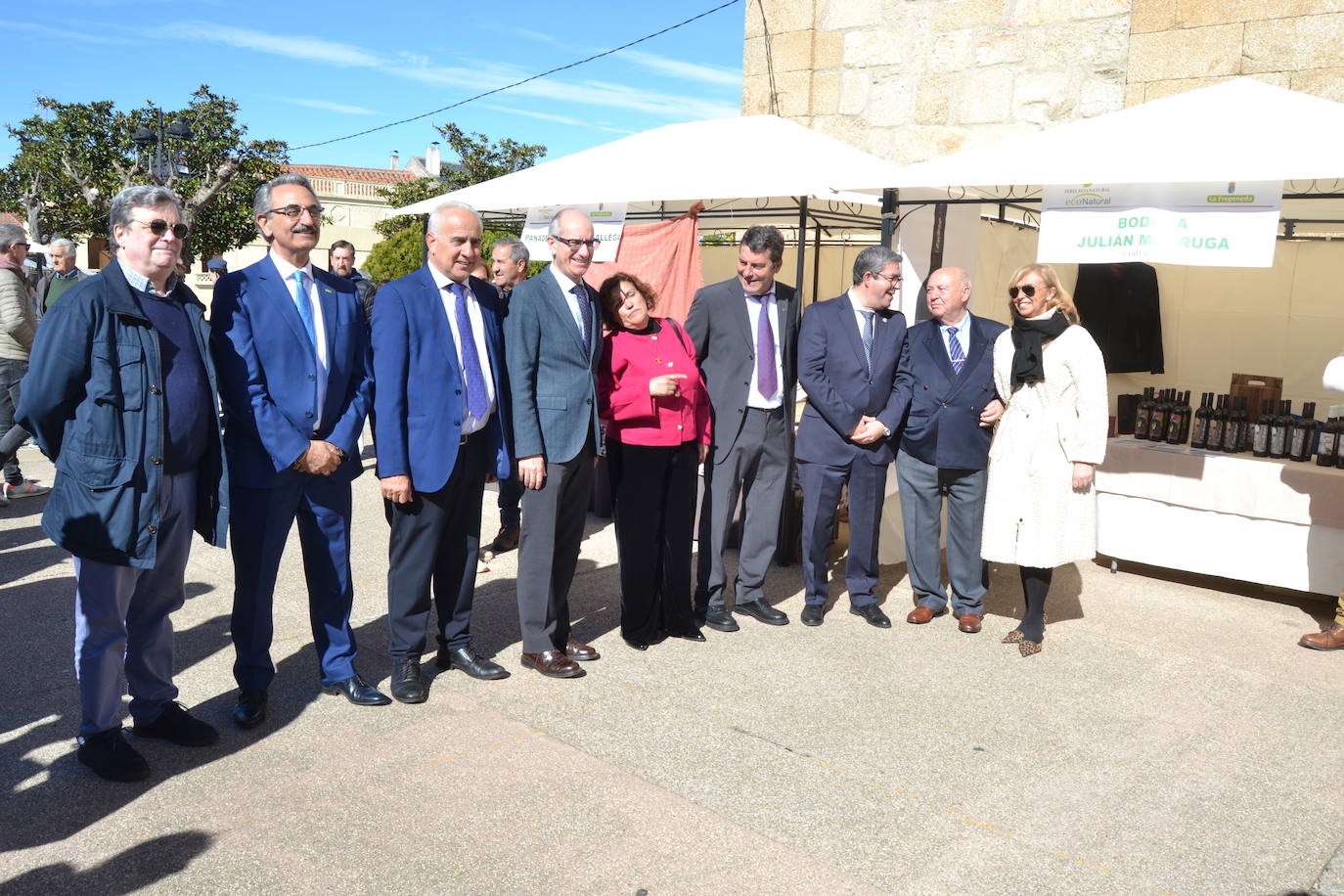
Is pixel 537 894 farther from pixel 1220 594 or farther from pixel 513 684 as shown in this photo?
pixel 1220 594

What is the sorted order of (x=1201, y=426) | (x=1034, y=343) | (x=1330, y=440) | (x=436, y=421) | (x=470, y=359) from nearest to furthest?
(x=436, y=421) → (x=470, y=359) → (x=1034, y=343) → (x=1330, y=440) → (x=1201, y=426)

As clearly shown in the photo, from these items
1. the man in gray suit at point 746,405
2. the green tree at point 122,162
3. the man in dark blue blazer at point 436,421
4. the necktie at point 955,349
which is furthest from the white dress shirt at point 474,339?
the green tree at point 122,162

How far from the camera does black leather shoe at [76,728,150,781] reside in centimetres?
342

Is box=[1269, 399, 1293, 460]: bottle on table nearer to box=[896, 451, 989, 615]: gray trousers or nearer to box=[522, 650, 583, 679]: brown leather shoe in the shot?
box=[896, 451, 989, 615]: gray trousers

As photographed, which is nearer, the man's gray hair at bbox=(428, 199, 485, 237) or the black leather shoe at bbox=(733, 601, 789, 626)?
the man's gray hair at bbox=(428, 199, 485, 237)

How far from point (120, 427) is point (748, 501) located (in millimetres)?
3038

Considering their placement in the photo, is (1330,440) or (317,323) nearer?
(317,323)

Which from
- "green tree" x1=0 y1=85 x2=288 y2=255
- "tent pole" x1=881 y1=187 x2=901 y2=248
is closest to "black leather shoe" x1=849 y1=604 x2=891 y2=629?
"tent pole" x1=881 y1=187 x2=901 y2=248

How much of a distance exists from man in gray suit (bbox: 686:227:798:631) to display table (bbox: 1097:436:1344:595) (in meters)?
2.45

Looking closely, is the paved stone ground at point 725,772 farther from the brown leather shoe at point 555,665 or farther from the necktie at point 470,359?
the necktie at point 470,359

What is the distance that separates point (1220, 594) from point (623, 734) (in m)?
4.15

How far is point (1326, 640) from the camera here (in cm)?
522

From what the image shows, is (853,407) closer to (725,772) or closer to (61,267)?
(725,772)

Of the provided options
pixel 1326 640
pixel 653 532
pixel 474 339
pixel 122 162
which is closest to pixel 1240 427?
pixel 1326 640
